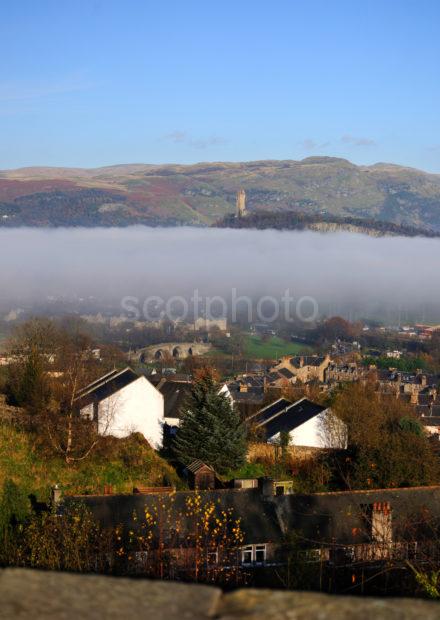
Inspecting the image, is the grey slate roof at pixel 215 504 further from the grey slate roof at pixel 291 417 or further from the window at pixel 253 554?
the grey slate roof at pixel 291 417

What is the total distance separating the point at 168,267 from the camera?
638 ft

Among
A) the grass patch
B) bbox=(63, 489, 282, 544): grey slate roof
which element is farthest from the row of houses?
bbox=(63, 489, 282, 544): grey slate roof

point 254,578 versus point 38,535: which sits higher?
point 38,535

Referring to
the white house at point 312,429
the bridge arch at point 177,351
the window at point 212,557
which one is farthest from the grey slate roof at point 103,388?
the bridge arch at point 177,351

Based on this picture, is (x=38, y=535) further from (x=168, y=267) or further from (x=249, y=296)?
(x=168, y=267)

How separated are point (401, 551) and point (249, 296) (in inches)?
5554

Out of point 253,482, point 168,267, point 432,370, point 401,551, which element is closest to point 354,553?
point 401,551

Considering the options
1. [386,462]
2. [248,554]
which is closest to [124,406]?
[386,462]

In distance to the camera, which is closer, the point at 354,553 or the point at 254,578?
the point at 254,578

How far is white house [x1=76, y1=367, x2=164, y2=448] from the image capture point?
27797 millimetres

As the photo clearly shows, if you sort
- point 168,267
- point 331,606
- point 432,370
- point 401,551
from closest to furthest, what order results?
point 331,606 → point 401,551 → point 432,370 → point 168,267

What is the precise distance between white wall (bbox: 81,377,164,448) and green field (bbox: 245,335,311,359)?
69.5 metres

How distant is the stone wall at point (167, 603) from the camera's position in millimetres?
2682

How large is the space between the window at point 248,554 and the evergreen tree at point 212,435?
861cm
